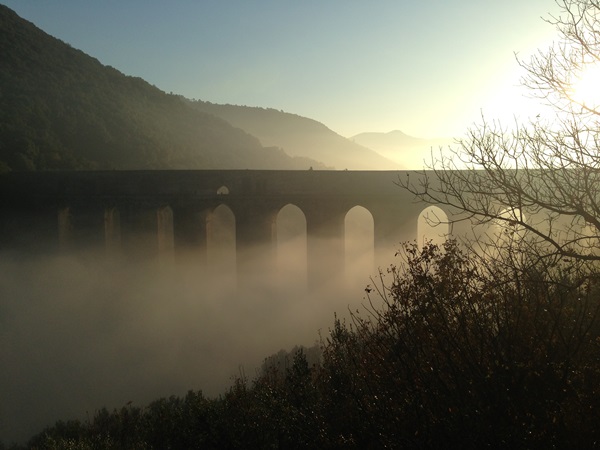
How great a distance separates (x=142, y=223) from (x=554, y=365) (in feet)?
55.6

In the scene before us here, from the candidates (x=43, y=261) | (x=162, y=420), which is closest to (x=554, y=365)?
(x=162, y=420)

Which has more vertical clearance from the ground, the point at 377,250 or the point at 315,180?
the point at 315,180

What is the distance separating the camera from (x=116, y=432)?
8.81 m

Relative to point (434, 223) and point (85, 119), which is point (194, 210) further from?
point (85, 119)

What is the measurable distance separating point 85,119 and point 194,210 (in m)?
24.8

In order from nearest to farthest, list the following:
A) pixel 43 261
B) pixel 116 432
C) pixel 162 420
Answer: pixel 162 420 → pixel 116 432 → pixel 43 261

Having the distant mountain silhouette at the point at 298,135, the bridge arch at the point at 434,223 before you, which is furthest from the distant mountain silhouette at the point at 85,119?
the distant mountain silhouette at the point at 298,135

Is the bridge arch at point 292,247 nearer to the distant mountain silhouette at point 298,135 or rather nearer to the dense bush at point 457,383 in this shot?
the dense bush at point 457,383

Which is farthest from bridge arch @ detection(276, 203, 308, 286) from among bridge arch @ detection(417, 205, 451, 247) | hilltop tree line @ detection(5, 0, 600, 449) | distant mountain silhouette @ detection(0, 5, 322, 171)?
hilltop tree line @ detection(5, 0, 600, 449)

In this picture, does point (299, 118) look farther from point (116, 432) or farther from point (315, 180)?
point (116, 432)

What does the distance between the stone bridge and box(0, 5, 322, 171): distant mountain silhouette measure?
19.4 feet

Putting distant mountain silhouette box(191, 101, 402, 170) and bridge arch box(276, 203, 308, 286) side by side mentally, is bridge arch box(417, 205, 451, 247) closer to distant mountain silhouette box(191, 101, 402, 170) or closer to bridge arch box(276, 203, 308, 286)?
bridge arch box(276, 203, 308, 286)

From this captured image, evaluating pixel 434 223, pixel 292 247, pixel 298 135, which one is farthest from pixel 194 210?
pixel 298 135

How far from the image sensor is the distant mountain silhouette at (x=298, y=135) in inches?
3403
